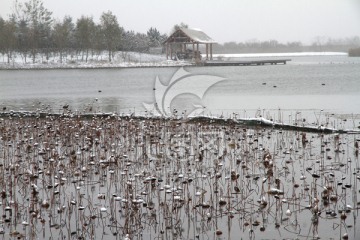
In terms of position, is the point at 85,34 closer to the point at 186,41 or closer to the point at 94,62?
the point at 94,62

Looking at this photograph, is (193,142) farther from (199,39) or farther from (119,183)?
(199,39)

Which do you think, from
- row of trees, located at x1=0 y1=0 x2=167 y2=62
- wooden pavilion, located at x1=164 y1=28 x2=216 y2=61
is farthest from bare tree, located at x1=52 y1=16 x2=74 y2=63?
wooden pavilion, located at x1=164 y1=28 x2=216 y2=61

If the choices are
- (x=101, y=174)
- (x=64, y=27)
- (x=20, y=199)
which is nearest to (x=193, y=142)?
(x=101, y=174)

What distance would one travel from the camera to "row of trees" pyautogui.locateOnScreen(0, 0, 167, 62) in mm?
69750

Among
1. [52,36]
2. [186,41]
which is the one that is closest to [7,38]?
[52,36]

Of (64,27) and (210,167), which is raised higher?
(64,27)

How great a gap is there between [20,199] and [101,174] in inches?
64.5

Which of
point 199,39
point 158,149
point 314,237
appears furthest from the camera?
point 199,39

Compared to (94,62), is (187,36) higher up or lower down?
higher up

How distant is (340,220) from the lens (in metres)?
6.16

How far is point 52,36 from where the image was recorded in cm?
7219

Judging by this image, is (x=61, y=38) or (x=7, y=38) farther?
(x=61, y=38)

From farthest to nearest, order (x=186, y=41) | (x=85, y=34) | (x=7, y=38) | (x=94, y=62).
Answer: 1. (x=85, y=34)
2. (x=94, y=62)
3. (x=186, y=41)
4. (x=7, y=38)

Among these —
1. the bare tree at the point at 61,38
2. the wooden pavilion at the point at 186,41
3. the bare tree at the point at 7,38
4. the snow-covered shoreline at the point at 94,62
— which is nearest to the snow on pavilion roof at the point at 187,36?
the wooden pavilion at the point at 186,41
